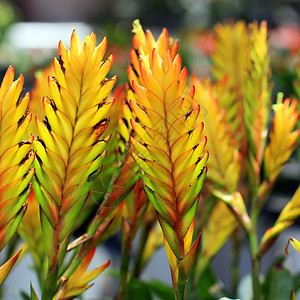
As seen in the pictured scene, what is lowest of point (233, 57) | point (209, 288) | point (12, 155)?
point (209, 288)

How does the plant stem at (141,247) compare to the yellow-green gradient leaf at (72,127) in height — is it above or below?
below

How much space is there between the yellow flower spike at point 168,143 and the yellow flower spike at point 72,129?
0.02 metres

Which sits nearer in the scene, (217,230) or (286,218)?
(286,218)

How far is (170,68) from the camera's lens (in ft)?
0.84

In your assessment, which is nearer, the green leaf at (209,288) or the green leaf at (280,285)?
the green leaf at (280,285)

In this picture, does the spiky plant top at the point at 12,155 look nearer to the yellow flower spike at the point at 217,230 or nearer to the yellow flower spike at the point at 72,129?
the yellow flower spike at the point at 72,129

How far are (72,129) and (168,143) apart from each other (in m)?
0.06

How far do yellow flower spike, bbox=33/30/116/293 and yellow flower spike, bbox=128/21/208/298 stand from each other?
2 centimetres

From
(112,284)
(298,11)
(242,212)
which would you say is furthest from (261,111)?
(298,11)

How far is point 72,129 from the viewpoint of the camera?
265 mm

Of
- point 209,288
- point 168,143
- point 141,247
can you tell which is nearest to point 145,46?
point 168,143

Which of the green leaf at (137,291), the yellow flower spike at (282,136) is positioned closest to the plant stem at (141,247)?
the green leaf at (137,291)

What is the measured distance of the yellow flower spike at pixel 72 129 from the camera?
0.86 feet

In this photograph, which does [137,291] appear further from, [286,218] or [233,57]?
[233,57]
